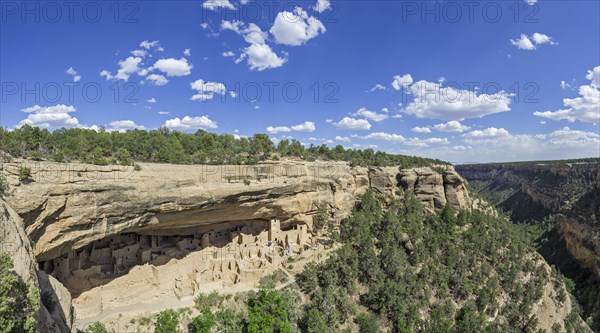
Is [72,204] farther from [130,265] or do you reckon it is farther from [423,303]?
[423,303]

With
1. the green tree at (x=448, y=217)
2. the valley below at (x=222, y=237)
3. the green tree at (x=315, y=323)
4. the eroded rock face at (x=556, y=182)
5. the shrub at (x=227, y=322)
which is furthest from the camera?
the eroded rock face at (x=556, y=182)

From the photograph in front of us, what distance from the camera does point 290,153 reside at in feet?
148

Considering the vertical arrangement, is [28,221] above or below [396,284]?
above

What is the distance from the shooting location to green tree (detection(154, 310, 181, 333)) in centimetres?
2066

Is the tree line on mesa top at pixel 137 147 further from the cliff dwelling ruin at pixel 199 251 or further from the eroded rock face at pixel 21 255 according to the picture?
the eroded rock face at pixel 21 255

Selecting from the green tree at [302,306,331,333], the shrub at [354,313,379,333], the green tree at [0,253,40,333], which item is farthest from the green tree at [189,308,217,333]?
the shrub at [354,313,379,333]

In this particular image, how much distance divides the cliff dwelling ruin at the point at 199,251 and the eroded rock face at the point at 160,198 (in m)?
1.30

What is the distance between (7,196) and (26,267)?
6.09m

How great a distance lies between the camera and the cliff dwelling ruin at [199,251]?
2320 cm

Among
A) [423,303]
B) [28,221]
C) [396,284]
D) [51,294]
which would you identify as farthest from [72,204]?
[423,303]

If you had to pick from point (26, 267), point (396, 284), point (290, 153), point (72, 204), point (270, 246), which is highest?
point (290, 153)

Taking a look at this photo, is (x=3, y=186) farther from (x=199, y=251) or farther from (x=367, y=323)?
(x=367, y=323)

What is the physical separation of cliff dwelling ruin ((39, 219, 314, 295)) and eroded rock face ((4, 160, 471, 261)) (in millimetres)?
1304

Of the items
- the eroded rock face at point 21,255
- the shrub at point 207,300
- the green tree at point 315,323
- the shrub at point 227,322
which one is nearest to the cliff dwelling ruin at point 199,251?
the shrub at point 207,300
